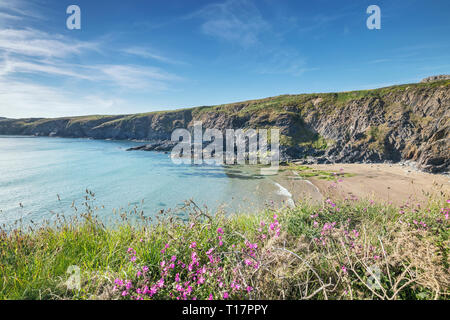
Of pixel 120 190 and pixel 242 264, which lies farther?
pixel 120 190

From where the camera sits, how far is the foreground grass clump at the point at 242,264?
2.29 meters

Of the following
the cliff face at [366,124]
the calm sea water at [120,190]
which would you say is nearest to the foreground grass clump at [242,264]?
the calm sea water at [120,190]

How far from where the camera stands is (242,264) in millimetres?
2582

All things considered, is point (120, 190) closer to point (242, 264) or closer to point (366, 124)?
point (242, 264)

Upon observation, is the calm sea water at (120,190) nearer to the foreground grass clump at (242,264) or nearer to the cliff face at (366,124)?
the foreground grass clump at (242,264)

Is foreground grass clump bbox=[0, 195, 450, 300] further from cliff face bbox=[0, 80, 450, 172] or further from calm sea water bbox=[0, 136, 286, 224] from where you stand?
cliff face bbox=[0, 80, 450, 172]

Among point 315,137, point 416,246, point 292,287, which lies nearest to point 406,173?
point 315,137

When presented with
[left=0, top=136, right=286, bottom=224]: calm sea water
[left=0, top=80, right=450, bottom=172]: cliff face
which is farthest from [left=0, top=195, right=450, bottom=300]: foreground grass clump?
[left=0, top=80, right=450, bottom=172]: cliff face

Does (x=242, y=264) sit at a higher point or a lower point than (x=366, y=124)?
lower

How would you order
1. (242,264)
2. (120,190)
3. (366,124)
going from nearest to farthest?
1. (242,264)
2. (120,190)
3. (366,124)

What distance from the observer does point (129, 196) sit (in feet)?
65.9

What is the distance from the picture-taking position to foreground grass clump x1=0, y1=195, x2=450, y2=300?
2295 mm

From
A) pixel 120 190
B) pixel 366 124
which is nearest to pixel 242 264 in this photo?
pixel 120 190
